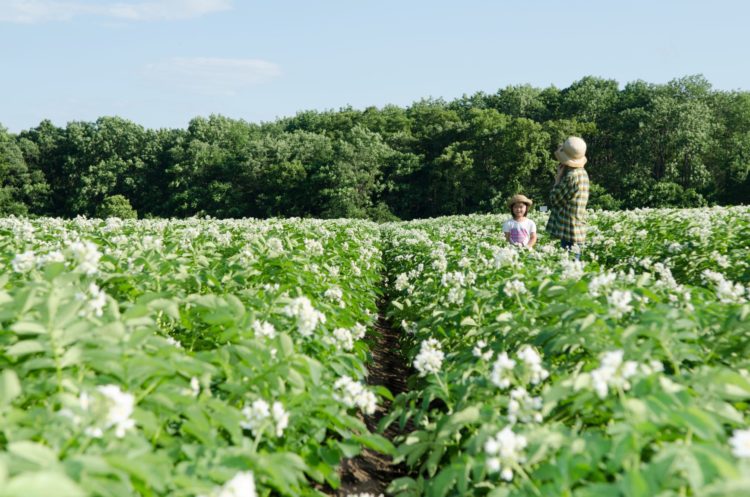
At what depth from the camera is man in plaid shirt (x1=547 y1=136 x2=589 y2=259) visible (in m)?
9.91

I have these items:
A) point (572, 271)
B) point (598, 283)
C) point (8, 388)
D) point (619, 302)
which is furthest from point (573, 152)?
point (8, 388)

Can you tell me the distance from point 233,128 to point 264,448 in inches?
3318

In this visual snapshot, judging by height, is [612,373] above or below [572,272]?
above

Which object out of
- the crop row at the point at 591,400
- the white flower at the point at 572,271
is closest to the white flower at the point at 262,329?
the crop row at the point at 591,400

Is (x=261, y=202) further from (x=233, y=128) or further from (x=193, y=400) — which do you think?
(x=193, y=400)

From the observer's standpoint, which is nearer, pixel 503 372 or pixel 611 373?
pixel 611 373

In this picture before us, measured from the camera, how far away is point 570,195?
9.98 meters

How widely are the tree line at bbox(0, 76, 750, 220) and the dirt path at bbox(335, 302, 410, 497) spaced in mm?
52684

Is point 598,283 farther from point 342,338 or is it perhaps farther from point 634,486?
point 634,486

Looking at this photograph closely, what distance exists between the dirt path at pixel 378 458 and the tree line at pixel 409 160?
5268 centimetres

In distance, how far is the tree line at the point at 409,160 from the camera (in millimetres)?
59438

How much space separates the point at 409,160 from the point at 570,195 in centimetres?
6299

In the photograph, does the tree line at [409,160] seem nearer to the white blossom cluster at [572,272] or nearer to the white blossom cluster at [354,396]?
the white blossom cluster at [572,272]

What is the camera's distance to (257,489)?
2.94m
